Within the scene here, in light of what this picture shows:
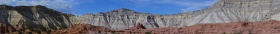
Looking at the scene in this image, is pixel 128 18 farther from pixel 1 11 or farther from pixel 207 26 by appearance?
pixel 207 26

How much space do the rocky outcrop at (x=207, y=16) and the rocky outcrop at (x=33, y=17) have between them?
39.1 feet

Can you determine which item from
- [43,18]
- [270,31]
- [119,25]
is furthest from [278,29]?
[119,25]

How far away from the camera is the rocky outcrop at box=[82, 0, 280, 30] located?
4360 inches

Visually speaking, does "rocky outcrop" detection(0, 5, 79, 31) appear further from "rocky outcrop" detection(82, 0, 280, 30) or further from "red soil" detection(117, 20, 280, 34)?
"red soil" detection(117, 20, 280, 34)

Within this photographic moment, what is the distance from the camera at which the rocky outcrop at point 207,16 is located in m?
111

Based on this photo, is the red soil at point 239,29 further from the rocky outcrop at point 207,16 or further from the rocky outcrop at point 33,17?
the rocky outcrop at point 33,17

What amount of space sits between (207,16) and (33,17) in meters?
36.8

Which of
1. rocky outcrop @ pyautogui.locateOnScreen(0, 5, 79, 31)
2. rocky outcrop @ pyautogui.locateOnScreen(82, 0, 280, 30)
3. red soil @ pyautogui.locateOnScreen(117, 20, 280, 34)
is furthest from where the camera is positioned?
rocky outcrop @ pyautogui.locateOnScreen(82, 0, 280, 30)

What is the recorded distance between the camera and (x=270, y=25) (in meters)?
27.8

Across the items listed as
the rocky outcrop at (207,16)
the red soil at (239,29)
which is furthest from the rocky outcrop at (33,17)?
the red soil at (239,29)

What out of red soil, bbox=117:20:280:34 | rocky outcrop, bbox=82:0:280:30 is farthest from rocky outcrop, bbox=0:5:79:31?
red soil, bbox=117:20:280:34

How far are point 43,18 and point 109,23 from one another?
26.7m

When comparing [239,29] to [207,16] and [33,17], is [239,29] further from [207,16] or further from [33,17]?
[33,17]

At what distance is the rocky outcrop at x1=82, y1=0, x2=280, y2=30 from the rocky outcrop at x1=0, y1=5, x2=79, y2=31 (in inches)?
470
